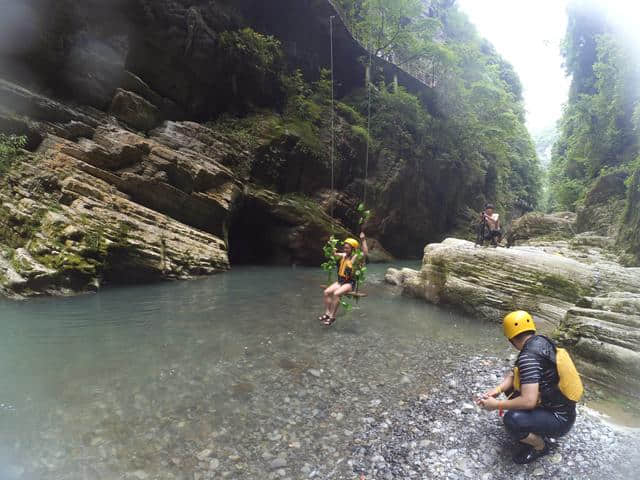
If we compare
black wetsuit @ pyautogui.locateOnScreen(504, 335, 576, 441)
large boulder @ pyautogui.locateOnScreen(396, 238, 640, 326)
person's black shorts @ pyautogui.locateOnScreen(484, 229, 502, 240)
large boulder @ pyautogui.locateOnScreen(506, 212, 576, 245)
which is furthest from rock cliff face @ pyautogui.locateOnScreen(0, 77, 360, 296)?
large boulder @ pyautogui.locateOnScreen(506, 212, 576, 245)

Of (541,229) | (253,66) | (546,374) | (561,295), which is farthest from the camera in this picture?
(541,229)

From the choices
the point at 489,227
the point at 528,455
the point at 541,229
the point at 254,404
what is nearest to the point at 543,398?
the point at 528,455

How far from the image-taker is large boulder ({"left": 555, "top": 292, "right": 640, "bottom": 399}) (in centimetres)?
463

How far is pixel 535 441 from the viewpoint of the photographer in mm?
3172

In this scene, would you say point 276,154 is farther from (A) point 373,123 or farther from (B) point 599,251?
(B) point 599,251

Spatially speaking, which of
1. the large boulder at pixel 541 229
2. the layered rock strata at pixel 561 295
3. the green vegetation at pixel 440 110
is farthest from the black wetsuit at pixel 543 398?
the green vegetation at pixel 440 110

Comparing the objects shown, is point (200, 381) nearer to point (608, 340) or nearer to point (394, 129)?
point (608, 340)

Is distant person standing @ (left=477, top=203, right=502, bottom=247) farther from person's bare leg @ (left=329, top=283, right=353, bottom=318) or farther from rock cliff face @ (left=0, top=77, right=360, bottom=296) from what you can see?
rock cliff face @ (left=0, top=77, right=360, bottom=296)

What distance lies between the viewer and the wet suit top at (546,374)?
3018mm

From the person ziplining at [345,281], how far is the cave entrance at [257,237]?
1196 centimetres

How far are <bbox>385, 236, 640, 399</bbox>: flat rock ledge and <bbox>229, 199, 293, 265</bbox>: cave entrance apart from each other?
35.9 ft

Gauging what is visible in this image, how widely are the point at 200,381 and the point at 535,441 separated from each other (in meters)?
4.04

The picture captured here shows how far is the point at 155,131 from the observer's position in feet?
53.6

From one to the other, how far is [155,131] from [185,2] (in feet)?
25.5
